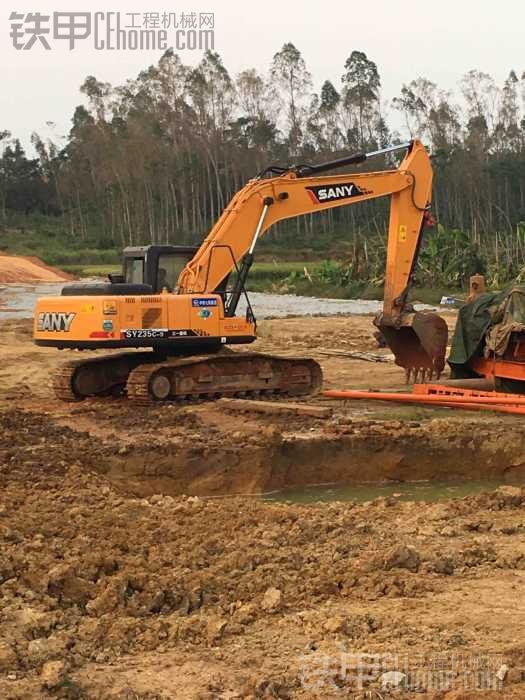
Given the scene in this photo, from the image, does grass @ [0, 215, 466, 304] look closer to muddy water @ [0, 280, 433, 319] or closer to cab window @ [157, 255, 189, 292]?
muddy water @ [0, 280, 433, 319]

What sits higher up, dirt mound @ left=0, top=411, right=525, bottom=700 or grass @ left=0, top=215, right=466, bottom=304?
grass @ left=0, top=215, right=466, bottom=304

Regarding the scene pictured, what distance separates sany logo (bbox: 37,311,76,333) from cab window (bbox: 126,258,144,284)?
4.31 feet

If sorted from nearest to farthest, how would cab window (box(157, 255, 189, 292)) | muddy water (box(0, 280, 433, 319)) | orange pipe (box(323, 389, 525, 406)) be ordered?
orange pipe (box(323, 389, 525, 406)) < cab window (box(157, 255, 189, 292)) < muddy water (box(0, 280, 433, 319))

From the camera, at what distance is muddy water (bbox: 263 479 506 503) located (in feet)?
32.0

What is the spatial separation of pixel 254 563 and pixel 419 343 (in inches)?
328

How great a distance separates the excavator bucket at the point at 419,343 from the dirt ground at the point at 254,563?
215 centimetres

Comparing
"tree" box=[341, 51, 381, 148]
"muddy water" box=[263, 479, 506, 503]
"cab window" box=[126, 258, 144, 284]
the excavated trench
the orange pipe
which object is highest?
"tree" box=[341, 51, 381, 148]

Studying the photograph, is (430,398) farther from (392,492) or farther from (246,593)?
(246,593)

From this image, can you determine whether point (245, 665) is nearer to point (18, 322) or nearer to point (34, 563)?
point (34, 563)

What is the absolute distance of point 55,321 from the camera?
12.3 meters

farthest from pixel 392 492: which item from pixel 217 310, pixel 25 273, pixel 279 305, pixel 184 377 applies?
pixel 25 273

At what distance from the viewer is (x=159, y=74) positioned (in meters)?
77.5

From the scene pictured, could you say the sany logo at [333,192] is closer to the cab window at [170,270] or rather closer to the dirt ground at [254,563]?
the cab window at [170,270]

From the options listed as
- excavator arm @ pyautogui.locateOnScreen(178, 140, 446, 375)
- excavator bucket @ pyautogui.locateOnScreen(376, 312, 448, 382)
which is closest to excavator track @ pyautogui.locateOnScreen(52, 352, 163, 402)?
excavator arm @ pyautogui.locateOnScreen(178, 140, 446, 375)
